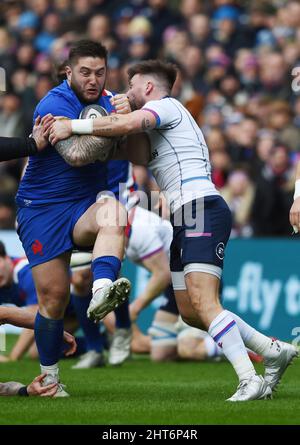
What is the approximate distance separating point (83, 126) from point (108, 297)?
124cm

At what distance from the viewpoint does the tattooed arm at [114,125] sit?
7.68m

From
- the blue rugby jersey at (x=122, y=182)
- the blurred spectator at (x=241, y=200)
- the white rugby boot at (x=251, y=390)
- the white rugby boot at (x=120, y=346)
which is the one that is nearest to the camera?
the white rugby boot at (x=251, y=390)

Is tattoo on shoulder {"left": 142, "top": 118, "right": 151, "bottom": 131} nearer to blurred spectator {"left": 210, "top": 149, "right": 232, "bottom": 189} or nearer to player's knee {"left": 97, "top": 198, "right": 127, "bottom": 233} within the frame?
player's knee {"left": 97, "top": 198, "right": 127, "bottom": 233}

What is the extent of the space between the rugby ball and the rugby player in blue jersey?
0.03 meters

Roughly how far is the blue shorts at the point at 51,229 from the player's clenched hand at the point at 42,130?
0.45 metres

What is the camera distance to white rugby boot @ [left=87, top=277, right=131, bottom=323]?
734 centimetres

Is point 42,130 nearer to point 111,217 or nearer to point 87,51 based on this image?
point 87,51

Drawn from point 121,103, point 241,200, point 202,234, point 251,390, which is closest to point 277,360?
point 251,390

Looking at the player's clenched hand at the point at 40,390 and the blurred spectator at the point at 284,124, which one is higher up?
the blurred spectator at the point at 284,124

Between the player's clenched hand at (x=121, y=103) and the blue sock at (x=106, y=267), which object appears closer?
the blue sock at (x=106, y=267)

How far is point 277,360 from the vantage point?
8117 millimetres

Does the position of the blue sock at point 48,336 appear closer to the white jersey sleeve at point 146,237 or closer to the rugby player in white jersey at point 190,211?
the rugby player in white jersey at point 190,211

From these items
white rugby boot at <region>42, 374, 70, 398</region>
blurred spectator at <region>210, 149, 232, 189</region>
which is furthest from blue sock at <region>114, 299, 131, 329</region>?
blurred spectator at <region>210, 149, 232, 189</region>

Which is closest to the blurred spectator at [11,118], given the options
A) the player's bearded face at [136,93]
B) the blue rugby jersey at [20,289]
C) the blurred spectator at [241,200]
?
the blurred spectator at [241,200]
